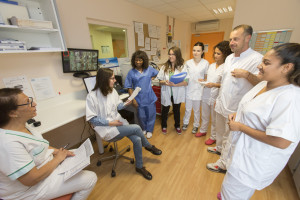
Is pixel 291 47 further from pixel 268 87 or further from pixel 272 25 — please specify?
pixel 272 25

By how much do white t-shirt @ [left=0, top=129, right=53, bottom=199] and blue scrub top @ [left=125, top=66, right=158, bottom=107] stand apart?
1315 millimetres

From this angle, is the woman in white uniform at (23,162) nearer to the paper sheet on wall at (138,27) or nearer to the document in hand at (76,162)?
the document in hand at (76,162)

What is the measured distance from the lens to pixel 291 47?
→ 27.8 inches

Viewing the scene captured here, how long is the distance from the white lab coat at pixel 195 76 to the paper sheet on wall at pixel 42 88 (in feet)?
6.38

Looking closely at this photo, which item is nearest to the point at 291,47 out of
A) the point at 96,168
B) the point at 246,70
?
the point at 246,70

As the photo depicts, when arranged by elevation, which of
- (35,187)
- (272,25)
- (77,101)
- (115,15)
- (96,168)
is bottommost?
(96,168)

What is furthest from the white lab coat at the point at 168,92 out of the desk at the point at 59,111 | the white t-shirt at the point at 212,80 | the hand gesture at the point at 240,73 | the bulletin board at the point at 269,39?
the bulletin board at the point at 269,39

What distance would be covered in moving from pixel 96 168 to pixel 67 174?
34.7 inches

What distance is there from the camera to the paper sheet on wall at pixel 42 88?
1.60m

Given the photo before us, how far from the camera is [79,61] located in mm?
1901

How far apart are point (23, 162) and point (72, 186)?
370 millimetres

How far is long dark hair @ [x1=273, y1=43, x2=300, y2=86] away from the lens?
69 centimetres

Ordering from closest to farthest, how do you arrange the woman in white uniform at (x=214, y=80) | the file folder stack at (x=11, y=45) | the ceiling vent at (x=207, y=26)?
the file folder stack at (x=11, y=45) < the woman in white uniform at (x=214, y=80) < the ceiling vent at (x=207, y=26)

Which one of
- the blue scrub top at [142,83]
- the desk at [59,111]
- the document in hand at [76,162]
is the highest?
the blue scrub top at [142,83]
